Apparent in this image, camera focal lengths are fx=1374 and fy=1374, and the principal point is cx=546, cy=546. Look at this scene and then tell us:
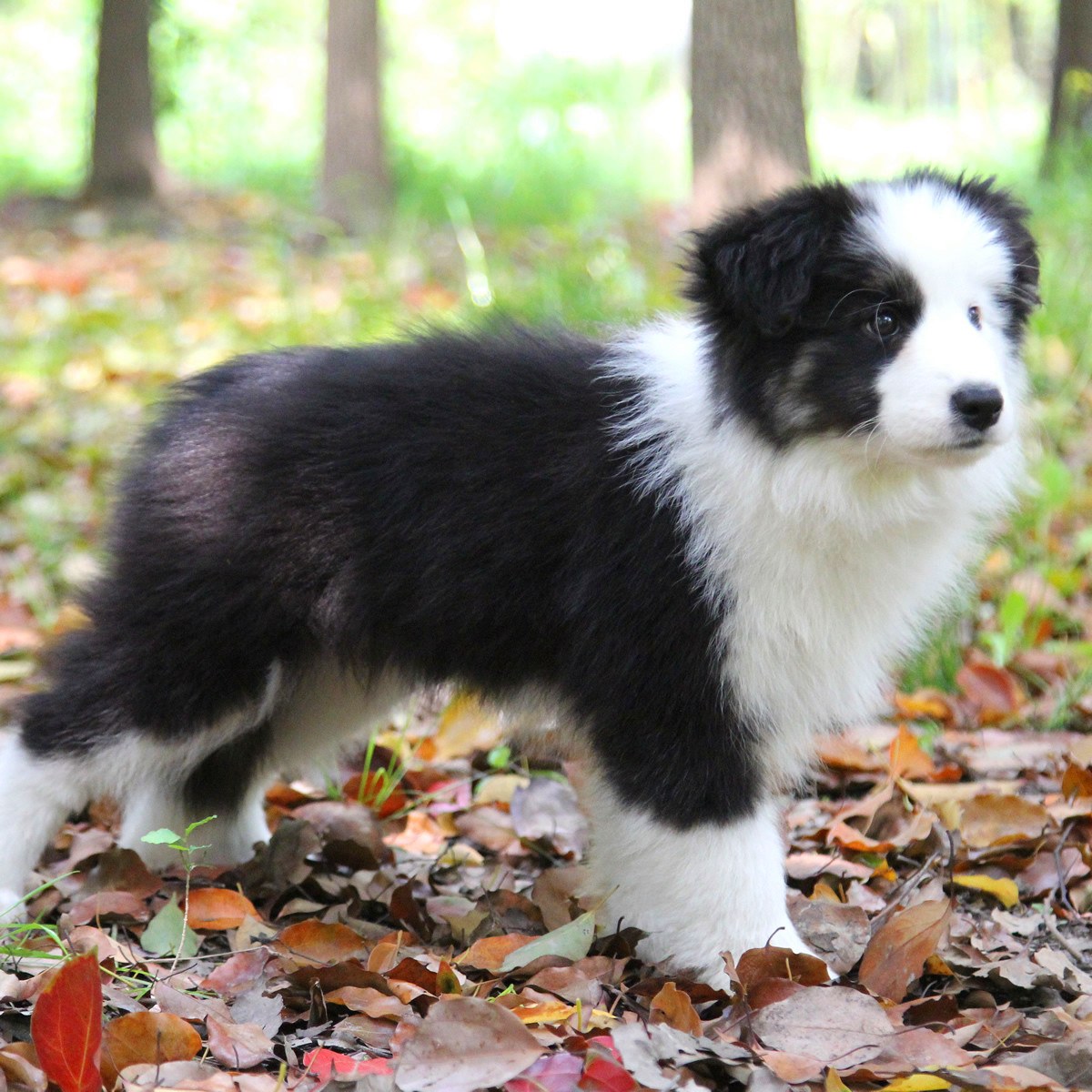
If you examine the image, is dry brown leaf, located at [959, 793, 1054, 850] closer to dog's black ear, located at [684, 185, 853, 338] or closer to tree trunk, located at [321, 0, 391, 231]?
dog's black ear, located at [684, 185, 853, 338]

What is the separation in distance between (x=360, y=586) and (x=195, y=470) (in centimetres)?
49

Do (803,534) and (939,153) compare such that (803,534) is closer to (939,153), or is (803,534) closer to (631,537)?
(631,537)

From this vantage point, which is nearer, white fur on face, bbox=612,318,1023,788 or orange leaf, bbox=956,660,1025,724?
white fur on face, bbox=612,318,1023,788

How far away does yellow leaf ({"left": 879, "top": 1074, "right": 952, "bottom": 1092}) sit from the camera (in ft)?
7.48

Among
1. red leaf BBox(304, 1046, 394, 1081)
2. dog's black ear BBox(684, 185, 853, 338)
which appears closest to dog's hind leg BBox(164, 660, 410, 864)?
red leaf BBox(304, 1046, 394, 1081)

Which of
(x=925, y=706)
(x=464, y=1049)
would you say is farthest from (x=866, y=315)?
(x=925, y=706)

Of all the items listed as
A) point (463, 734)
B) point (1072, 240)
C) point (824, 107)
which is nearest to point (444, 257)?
point (1072, 240)

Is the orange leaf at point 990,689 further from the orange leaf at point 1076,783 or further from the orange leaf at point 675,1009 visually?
the orange leaf at point 675,1009

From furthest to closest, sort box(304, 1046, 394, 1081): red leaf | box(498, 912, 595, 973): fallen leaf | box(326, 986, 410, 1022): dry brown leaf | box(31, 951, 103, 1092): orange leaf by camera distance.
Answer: box(498, 912, 595, 973): fallen leaf → box(326, 986, 410, 1022): dry brown leaf → box(304, 1046, 394, 1081): red leaf → box(31, 951, 103, 1092): orange leaf

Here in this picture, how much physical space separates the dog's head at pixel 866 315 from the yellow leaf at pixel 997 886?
1076 millimetres

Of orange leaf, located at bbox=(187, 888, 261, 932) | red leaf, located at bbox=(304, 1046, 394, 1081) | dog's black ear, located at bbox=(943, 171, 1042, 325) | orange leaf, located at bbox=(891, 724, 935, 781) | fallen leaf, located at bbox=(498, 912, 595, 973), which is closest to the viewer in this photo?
Result: red leaf, located at bbox=(304, 1046, 394, 1081)

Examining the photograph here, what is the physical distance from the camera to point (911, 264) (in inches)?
113

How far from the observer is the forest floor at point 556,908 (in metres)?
2.39

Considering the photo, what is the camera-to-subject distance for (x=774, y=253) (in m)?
2.90
